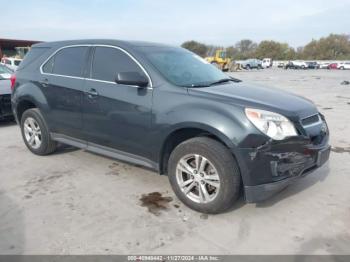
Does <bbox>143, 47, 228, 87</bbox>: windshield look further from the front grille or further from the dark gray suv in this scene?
the front grille

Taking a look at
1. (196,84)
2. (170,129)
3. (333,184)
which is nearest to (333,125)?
(333,184)

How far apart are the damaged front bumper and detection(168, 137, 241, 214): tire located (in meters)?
0.13

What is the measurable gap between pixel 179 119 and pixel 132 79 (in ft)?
2.42

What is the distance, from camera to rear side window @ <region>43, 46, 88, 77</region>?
15.1 feet

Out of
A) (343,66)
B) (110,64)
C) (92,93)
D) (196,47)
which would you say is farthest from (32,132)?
(196,47)

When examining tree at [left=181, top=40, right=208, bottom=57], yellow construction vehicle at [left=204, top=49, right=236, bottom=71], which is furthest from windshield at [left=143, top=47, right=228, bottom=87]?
tree at [left=181, top=40, right=208, bottom=57]

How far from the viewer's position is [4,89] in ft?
24.6

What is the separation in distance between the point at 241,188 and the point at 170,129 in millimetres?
953

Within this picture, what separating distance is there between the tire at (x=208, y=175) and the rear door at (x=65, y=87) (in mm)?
1704

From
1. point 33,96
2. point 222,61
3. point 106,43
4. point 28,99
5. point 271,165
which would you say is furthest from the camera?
point 222,61

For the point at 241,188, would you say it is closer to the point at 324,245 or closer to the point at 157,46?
the point at 324,245

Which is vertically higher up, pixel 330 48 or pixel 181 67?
pixel 330 48

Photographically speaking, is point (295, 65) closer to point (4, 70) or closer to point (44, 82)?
point (4, 70)

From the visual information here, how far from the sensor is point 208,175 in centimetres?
345
